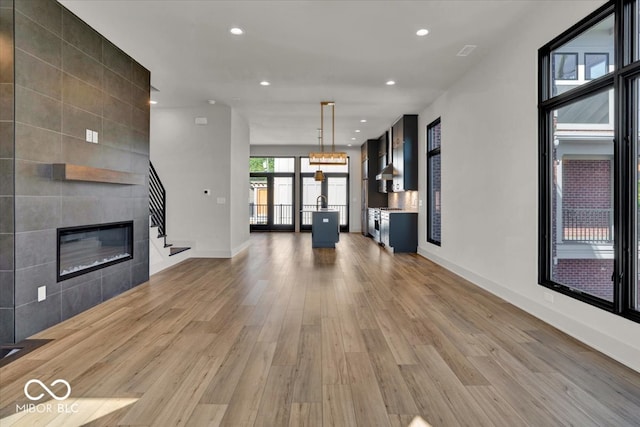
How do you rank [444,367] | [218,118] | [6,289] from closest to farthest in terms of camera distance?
[444,367], [6,289], [218,118]

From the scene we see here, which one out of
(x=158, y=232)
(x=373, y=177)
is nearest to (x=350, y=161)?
(x=373, y=177)

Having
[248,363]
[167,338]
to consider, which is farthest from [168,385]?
[167,338]

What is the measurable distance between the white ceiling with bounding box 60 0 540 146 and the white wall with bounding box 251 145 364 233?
5.53 m

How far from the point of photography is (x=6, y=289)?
9.43ft

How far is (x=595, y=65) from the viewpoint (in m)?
2.95

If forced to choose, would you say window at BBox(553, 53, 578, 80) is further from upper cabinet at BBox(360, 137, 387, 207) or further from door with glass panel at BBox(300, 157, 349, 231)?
door with glass panel at BBox(300, 157, 349, 231)

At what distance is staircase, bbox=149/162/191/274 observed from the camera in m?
5.84

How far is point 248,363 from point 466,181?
4205 mm

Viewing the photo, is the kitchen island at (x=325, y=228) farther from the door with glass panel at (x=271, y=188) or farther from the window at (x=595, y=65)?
the window at (x=595, y=65)

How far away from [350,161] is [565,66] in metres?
9.38

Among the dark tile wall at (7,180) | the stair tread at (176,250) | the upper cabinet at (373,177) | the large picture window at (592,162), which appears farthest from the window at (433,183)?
the dark tile wall at (7,180)

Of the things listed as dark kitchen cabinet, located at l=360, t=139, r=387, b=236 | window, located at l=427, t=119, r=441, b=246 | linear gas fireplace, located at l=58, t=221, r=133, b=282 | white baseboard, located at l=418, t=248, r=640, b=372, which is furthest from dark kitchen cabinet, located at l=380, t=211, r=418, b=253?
linear gas fireplace, located at l=58, t=221, r=133, b=282

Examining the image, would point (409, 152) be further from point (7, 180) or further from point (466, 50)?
point (7, 180)

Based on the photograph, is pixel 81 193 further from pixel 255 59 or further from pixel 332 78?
pixel 332 78
